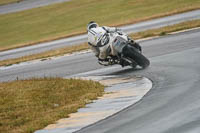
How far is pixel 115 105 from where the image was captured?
1228 cm

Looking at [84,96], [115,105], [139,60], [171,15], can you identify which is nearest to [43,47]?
[171,15]

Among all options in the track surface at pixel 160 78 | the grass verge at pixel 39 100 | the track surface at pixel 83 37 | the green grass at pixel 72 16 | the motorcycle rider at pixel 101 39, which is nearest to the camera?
the track surface at pixel 160 78

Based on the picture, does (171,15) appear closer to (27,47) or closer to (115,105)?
(27,47)

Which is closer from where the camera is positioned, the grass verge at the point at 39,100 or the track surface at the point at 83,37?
the grass verge at the point at 39,100

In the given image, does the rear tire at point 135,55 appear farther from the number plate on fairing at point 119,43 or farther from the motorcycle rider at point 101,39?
the motorcycle rider at point 101,39

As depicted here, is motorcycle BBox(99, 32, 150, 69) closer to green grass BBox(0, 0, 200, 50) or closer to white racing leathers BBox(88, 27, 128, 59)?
white racing leathers BBox(88, 27, 128, 59)

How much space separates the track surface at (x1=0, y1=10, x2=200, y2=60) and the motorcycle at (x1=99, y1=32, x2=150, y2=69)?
540 inches

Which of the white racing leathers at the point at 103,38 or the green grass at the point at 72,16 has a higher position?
the green grass at the point at 72,16

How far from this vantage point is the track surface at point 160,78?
9.57m

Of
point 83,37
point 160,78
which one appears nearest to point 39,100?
point 160,78

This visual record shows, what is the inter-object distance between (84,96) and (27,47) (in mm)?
22820

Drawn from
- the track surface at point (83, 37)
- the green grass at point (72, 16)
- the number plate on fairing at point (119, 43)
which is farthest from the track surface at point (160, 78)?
the green grass at point (72, 16)

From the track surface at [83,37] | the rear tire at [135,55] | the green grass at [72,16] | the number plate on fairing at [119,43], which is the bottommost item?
the rear tire at [135,55]

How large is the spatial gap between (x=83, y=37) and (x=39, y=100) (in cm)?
2051
